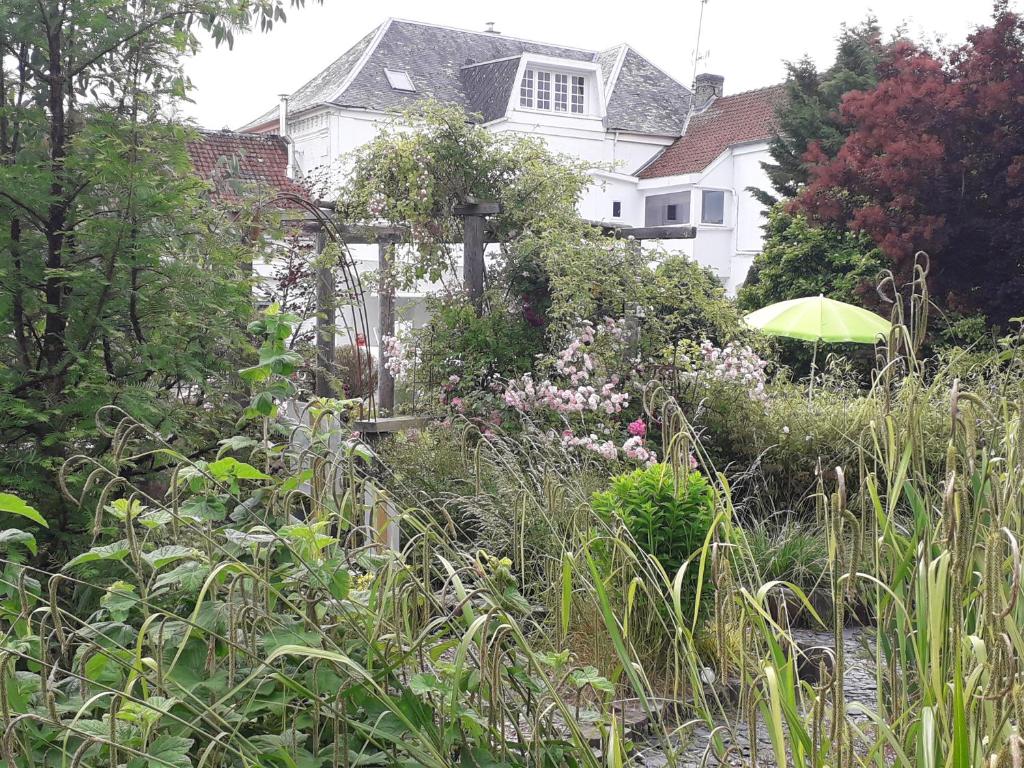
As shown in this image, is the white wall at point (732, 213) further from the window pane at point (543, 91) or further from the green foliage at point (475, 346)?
the green foliage at point (475, 346)

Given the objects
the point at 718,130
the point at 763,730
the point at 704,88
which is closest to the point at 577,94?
the point at 718,130

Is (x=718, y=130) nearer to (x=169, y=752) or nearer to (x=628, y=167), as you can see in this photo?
(x=628, y=167)

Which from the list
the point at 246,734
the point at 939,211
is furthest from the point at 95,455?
the point at 939,211

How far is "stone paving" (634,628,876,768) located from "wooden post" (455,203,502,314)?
4454 millimetres

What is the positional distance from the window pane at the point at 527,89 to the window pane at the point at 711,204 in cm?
538

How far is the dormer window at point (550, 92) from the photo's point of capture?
91.4 feet

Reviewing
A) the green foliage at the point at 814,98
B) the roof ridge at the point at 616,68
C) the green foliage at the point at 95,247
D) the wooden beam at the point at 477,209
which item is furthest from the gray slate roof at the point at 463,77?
the green foliage at the point at 95,247

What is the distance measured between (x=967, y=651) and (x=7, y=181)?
9.20 feet

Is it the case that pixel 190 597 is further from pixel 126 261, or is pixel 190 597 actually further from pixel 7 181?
pixel 7 181

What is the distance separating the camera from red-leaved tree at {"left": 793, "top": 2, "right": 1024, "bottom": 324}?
35.4 feet

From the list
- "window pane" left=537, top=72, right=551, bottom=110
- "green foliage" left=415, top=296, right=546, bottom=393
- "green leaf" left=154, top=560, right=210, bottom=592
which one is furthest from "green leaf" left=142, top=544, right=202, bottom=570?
"window pane" left=537, top=72, right=551, bottom=110

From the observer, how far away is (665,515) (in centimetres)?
389

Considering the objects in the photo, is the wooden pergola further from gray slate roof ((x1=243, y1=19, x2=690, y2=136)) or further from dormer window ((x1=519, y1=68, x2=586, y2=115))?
dormer window ((x1=519, y1=68, x2=586, y2=115))

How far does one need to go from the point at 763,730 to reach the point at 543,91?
2652 cm
